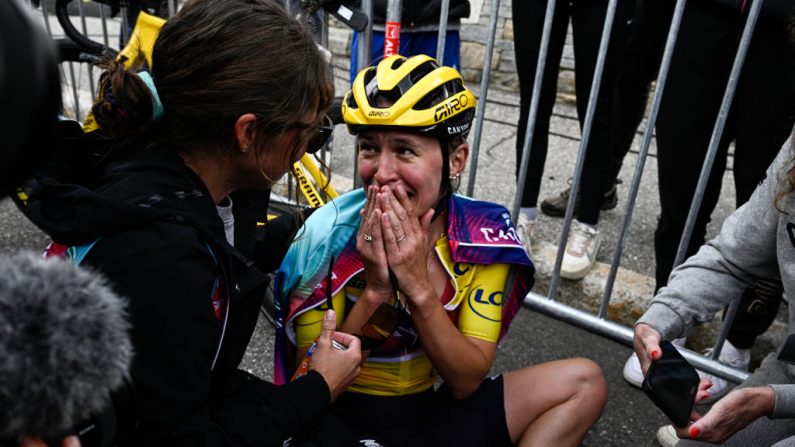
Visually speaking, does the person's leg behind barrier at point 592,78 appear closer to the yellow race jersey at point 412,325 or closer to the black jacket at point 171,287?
the yellow race jersey at point 412,325

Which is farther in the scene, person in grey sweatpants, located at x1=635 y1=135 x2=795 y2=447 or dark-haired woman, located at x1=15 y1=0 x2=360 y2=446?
person in grey sweatpants, located at x1=635 y1=135 x2=795 y2=447

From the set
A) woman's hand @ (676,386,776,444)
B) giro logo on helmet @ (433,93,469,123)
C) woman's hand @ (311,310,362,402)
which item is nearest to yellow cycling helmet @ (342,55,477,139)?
giro logo on helmet @ (433,93,469,123)

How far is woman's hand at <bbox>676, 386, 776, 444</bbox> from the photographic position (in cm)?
173

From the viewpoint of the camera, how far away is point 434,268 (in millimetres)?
2213

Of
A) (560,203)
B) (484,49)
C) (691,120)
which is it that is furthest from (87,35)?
(691,120)

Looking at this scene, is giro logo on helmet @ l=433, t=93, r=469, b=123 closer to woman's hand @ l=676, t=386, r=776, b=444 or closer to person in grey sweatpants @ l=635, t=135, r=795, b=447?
person in grey sweatpants @ l=635, t=135, r=795, b=447

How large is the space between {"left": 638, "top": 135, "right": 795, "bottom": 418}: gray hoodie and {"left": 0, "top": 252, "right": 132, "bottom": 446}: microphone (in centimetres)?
168

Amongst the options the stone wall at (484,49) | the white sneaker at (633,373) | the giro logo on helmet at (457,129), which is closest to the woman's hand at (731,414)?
the giro logo on helmet at (457,129)

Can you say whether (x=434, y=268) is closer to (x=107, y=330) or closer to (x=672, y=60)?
(x=107, y=330)

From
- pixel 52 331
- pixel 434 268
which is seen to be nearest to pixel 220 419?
pixel 52 331

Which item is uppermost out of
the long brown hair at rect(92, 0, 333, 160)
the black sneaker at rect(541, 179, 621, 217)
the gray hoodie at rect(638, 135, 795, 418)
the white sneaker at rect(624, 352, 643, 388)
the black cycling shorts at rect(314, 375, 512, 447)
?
the long brown hair at rect(92, 0, 333, 160)

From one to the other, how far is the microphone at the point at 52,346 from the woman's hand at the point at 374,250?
101 cm

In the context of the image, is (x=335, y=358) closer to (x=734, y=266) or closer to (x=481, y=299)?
(x=481, y=299)

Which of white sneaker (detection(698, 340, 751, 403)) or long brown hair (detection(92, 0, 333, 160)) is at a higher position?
long brown hair (detection(92, 0, 333, 160))
